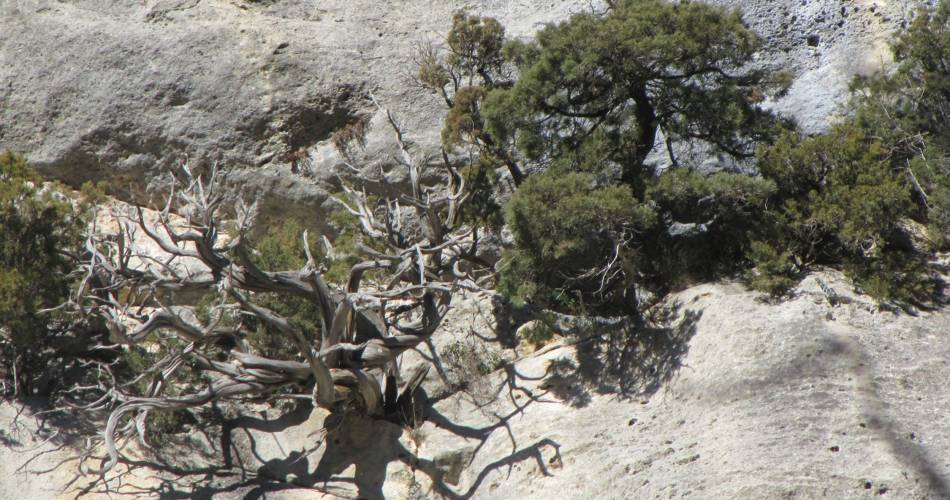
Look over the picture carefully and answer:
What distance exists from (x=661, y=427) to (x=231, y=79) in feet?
35.2

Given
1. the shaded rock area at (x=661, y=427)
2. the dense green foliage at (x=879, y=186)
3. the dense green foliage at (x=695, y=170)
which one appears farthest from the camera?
the dense green foliage at (x=695, y=170)

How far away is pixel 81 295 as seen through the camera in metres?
11.3

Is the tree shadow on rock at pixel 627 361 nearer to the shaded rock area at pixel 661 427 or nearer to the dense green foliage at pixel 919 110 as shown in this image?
the shaded rock area at pixel 661 427

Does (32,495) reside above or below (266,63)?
below

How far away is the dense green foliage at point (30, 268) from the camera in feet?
40.3

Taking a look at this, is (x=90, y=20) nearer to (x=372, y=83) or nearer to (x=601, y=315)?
(x=372, y=83)

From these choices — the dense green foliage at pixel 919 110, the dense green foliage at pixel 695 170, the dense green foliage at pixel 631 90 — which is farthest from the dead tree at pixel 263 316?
the dense green foliage at pixel 919 110

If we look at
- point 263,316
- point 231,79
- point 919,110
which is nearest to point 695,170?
point 919,110

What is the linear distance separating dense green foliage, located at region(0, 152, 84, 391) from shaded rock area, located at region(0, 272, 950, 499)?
915 mm

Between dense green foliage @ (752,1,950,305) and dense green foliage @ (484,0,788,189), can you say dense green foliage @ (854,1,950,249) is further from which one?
Result: dense green foliage @ (484,0,788,189)

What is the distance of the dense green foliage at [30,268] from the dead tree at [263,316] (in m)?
0.56

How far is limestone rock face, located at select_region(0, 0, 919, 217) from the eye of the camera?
16547mm

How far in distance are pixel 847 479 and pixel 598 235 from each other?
14.2ft

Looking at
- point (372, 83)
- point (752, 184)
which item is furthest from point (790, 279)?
point (372, 83)
